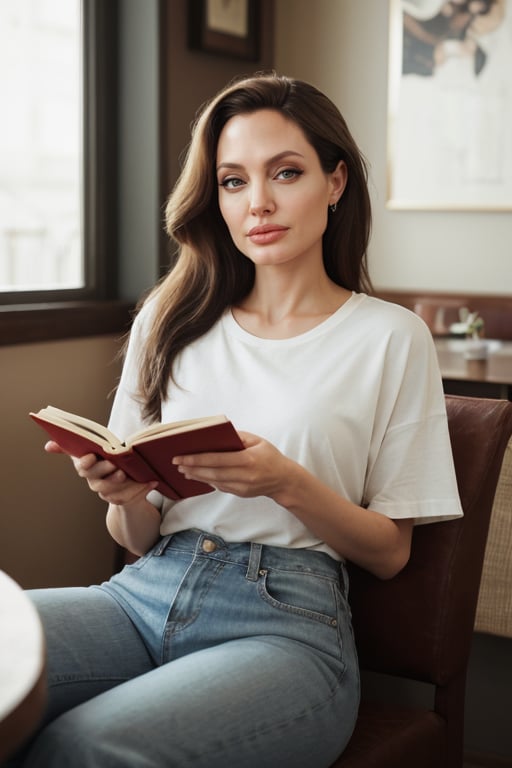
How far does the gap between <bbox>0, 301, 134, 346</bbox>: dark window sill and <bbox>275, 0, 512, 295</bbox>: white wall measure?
1091mm

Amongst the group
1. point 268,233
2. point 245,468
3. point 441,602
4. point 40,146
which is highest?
point 40,146

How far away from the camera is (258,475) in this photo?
4.33ft

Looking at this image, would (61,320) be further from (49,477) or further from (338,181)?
(338,181)

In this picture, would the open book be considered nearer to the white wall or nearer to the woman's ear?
the woman's ear

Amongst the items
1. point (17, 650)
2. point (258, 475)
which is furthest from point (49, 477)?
point (17, 650)

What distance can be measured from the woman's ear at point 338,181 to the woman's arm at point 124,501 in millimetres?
550

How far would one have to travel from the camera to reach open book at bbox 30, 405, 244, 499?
1229mm

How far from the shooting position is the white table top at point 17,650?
782 mm

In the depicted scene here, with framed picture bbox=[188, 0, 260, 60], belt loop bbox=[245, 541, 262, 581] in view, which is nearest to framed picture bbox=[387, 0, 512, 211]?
framed picture bbox=[188, 0, 260, 60]

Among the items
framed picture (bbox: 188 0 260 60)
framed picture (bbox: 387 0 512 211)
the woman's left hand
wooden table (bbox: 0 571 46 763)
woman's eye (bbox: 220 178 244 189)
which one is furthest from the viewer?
framed picture (bbox: 387 0 512 211)

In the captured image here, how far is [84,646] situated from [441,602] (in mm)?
507

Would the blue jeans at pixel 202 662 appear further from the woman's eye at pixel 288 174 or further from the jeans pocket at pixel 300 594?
the woman's eye at pixel 288 174

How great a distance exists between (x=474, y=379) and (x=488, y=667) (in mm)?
676

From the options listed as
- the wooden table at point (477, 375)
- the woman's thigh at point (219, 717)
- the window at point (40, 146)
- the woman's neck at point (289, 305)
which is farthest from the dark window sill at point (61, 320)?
the woman's thigh at point (219, 717)
